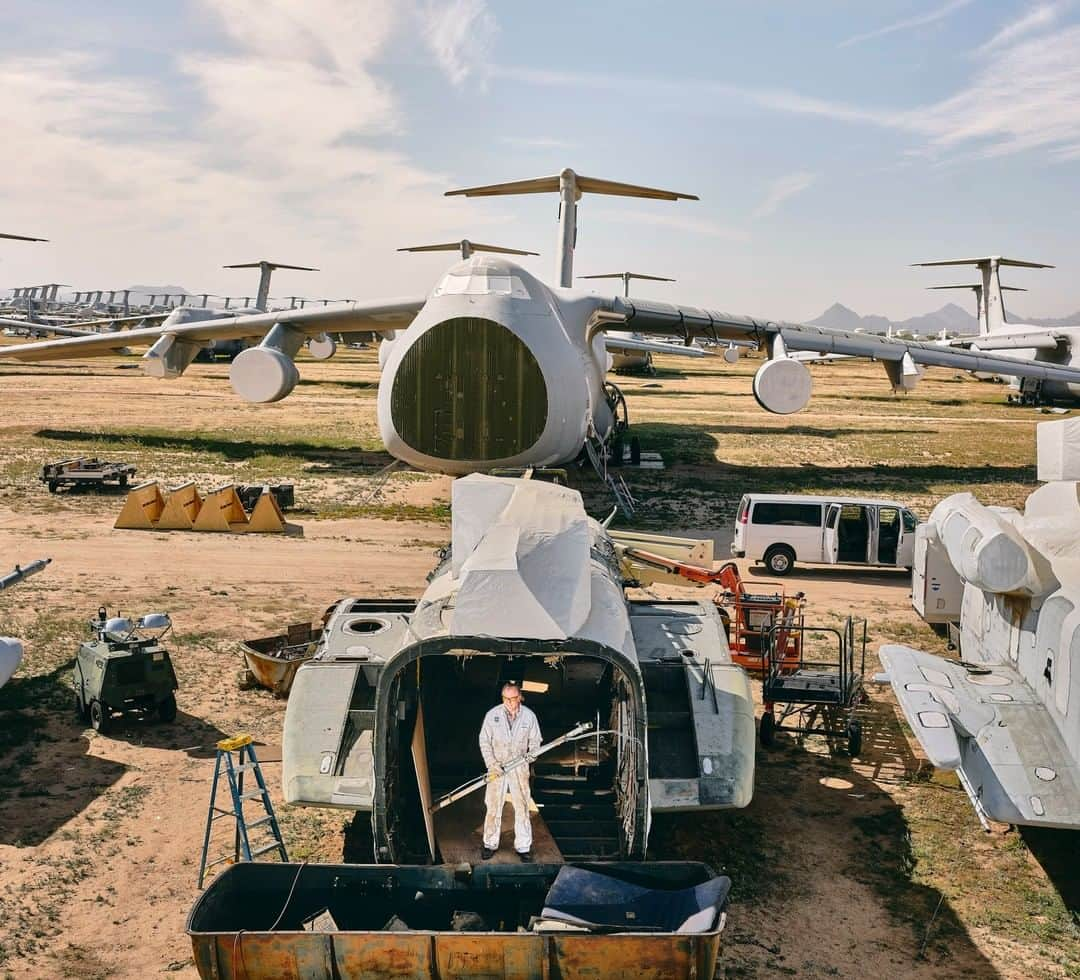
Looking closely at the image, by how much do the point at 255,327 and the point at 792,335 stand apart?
1560cm

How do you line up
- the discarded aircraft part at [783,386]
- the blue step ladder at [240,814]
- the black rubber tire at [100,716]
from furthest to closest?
the discarded aircraft part at [783,386] < the black rubber tire at [100,716] < the blue step ladder at [240,814]

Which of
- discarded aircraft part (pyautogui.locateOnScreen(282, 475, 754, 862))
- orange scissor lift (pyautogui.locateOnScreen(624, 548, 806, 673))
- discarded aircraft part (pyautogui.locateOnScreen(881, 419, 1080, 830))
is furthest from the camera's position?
orange scissor lift (pyautogui.locateOnScreen(624, 548, 806, 673))

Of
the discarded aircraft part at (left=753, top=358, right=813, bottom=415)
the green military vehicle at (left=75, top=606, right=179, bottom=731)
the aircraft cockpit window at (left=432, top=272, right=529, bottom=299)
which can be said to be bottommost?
the green military vehicle at (left=75, top=606, right=179, bottom=731)

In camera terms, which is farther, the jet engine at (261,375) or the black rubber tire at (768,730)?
the jet engine at (261,375)

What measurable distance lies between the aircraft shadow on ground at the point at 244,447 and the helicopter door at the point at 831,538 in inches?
587

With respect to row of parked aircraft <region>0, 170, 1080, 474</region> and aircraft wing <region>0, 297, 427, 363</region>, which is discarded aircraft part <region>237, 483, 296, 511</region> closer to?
row of parked aircraft <region>0, 170, 1080, 474</region>

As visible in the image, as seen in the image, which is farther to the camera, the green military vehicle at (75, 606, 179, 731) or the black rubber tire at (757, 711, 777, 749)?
the black rubber tire at (757, 711, 777, 749)

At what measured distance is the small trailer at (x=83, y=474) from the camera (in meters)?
27.1

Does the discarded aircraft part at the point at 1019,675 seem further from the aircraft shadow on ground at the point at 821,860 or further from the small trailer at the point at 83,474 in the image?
the small trailer at the point at 83,474

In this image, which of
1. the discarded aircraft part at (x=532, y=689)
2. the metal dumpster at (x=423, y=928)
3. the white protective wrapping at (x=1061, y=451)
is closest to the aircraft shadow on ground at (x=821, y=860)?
the discarded aircraft part at (x=532, y=689)

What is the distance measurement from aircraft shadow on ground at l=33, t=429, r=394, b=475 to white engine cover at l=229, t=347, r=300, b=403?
4748 mm

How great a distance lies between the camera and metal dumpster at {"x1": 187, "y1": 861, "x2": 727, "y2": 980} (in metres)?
A: 6.85

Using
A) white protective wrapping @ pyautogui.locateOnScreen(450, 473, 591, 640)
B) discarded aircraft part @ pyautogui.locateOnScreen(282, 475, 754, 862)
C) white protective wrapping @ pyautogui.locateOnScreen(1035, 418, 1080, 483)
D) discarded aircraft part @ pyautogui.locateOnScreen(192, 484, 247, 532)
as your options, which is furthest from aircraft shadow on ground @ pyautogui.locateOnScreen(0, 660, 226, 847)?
white protective wrapping @ pyautogui.locateOnScreen(1035, 418, 1080, 483)

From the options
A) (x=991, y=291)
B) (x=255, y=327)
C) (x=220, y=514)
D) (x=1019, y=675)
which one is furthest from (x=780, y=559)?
(x=991, y=291)
